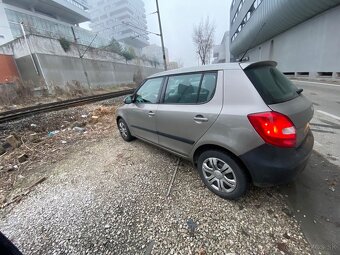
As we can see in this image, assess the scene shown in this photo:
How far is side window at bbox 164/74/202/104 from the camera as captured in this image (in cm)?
244

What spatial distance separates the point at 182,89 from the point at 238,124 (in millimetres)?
1076

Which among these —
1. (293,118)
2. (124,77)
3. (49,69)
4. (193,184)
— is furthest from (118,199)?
(124,77)

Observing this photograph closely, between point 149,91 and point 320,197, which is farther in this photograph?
point 149,91

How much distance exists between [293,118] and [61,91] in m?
18.1

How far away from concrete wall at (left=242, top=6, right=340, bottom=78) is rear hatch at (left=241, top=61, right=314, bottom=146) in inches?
646

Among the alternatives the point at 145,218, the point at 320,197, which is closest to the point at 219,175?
the point at 145,218

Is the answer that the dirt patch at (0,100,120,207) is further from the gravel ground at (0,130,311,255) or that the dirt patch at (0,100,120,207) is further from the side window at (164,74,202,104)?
the side window at (164,74,202,104)

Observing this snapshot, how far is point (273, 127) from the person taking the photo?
5.82 feet

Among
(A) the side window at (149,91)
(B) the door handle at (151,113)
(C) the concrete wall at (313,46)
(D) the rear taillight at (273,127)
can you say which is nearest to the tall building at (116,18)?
(C) the concrete wall at (313,46)

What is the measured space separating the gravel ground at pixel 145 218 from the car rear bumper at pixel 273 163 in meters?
0.50

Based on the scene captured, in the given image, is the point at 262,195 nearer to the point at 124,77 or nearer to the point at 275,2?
the point at 275,2

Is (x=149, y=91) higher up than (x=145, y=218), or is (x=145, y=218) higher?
(x=149, y=91)

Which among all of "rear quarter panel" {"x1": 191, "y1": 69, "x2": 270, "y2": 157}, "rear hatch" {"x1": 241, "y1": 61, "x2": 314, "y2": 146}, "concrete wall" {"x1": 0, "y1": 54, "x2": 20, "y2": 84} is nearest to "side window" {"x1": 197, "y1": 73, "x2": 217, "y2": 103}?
"rear quarter panel" {"x1": 191, "y1": 69, "x2": 270, "y2": 157}

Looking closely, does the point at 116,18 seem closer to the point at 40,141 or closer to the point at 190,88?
the point at 40,141
